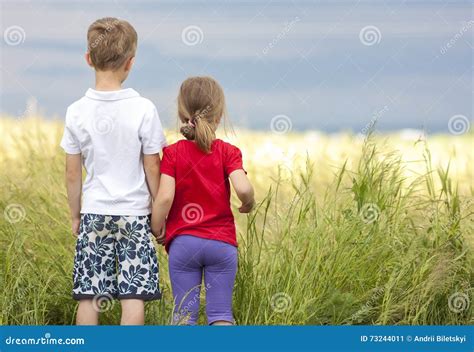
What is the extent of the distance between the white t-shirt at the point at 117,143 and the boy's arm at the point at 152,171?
0.03m

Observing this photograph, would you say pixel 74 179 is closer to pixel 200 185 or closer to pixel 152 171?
pixel 152 171

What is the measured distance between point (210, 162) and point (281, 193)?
193 cm

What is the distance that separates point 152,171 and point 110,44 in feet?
2.06

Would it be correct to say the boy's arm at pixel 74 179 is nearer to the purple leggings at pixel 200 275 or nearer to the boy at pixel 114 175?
the boy at pixel 114 175

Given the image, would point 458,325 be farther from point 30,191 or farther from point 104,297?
point 30,191

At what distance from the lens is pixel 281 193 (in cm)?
591

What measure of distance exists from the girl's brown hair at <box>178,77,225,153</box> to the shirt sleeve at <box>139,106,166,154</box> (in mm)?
126

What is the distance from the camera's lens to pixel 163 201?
395cm

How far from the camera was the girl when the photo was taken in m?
4.02

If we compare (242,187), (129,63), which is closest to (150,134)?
(129,63)

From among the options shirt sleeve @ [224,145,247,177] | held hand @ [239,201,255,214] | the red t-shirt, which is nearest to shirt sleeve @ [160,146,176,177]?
the red t-shirt

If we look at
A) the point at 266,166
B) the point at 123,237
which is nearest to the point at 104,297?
the point at 123,237

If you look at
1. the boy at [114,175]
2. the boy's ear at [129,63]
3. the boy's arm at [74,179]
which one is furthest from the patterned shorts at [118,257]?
the boy's ear at [129,63]

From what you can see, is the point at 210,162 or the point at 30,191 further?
the point at 30,191
